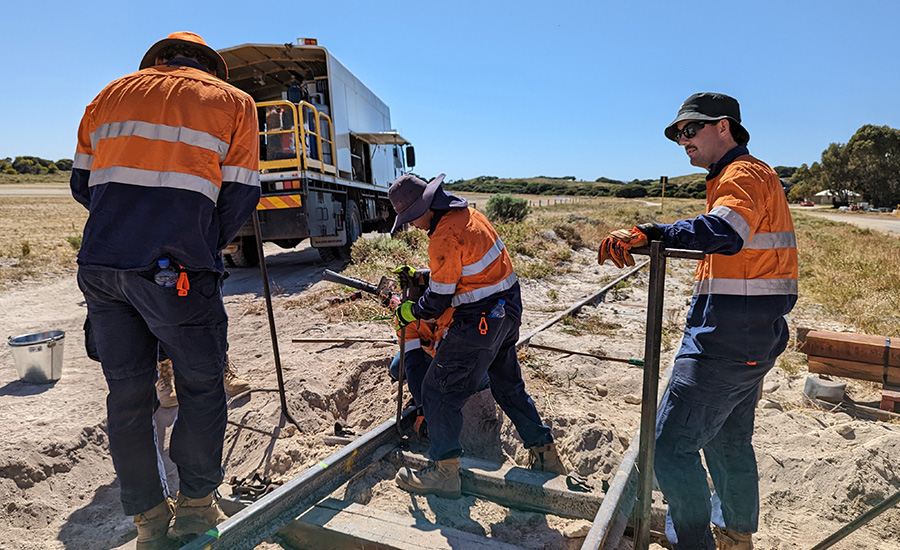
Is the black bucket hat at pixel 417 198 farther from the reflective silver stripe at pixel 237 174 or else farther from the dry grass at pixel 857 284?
the dry grass at pixel 857 284

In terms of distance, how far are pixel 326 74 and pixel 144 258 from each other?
913 centimetres

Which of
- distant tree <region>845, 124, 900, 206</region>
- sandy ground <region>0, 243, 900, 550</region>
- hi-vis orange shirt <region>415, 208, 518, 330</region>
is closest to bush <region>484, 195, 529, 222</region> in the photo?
sandy ground <region>0, 243, 900, 550</region>

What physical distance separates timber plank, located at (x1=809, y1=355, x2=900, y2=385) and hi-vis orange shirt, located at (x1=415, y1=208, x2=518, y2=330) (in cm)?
A: 338

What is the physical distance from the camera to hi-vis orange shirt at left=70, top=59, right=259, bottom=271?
7.16 feet

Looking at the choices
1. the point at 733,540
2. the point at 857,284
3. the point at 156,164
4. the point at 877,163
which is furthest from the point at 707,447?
the point at 877,163

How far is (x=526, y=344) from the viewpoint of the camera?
5.62m

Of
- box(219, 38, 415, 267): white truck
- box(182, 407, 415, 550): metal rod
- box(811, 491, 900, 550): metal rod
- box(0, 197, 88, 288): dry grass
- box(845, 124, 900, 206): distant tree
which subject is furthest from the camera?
box(845, 124, 900, 206): distant tree

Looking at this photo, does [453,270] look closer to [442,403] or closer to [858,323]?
[442,403]

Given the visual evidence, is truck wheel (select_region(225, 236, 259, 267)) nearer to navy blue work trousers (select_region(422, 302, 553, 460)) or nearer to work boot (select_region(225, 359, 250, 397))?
work boot (select_region(225, 359, 250, 397))

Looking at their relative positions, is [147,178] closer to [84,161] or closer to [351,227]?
[84,161]

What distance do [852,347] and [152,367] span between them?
527 cm

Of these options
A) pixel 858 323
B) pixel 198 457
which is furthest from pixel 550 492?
pixel 858 323

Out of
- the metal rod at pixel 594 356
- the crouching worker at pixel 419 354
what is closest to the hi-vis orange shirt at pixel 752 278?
the crouching worker at pixel 419 354

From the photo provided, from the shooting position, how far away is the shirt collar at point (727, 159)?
7.80 feet
